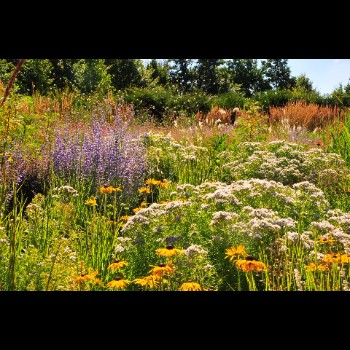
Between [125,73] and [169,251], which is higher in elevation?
[125,73]

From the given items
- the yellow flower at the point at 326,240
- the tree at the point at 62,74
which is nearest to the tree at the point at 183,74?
the tree at the point at 62,74

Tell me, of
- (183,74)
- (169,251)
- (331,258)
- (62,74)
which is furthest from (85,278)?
(183,74)

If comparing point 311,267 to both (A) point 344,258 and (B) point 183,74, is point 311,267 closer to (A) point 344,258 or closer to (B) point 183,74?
(A) point 344,258

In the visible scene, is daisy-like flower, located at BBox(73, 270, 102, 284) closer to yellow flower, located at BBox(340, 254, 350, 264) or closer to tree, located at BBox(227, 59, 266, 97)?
yellow flower, located at BBox(340, 254, 350, 264)

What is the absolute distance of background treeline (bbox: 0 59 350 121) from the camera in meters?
10.4

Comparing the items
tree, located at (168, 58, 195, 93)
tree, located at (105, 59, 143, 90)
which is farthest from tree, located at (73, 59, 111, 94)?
tree, located at (168, 58, 195, 93)

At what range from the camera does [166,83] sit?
2003 centimetres

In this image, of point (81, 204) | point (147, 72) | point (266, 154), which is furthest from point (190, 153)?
point (147, 72)

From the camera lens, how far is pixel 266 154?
506 cm

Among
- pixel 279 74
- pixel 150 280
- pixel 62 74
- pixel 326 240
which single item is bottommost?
pixel 150 280
